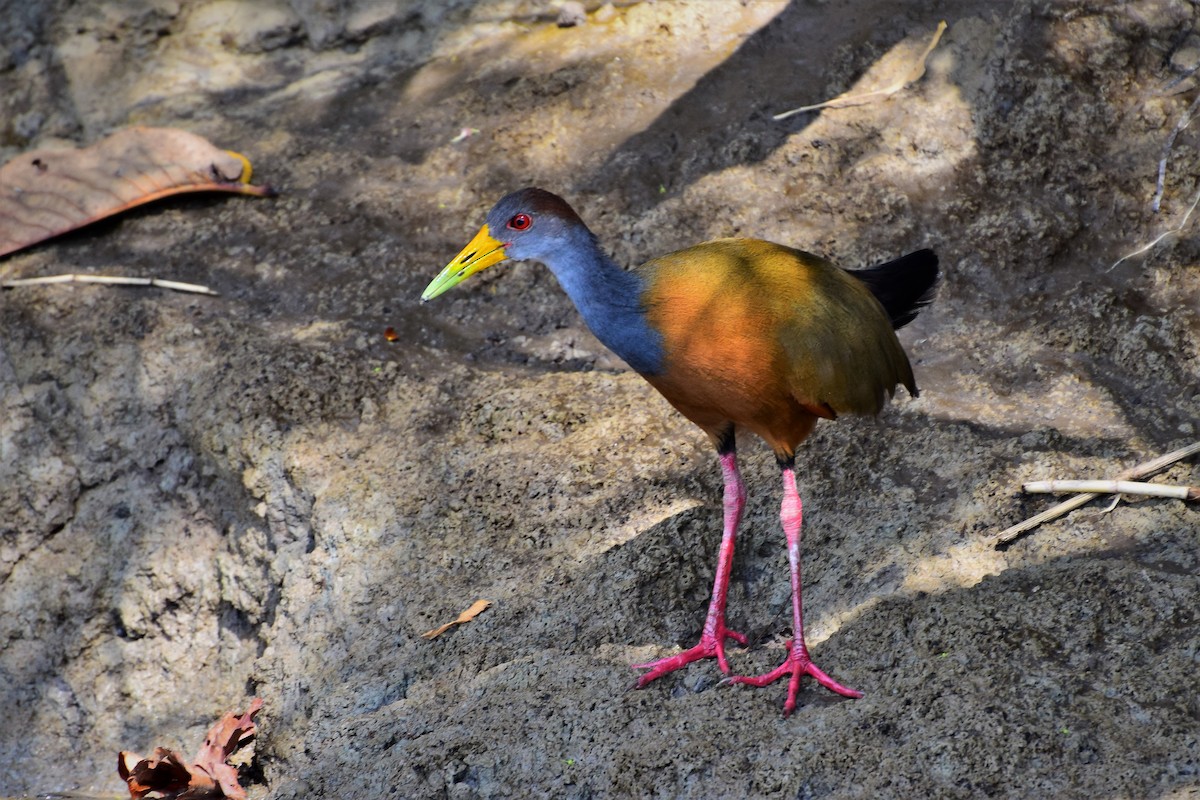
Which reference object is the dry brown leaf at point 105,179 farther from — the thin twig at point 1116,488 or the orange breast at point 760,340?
the thin twig at point 1116,488

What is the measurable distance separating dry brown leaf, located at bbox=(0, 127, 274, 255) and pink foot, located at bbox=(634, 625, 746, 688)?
3726mm

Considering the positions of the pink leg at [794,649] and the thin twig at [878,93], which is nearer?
the pink leg at [794,649]

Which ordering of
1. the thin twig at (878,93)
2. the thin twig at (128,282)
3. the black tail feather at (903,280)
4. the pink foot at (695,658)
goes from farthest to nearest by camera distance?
the thin twig at (878,93) → the thin twig at (128,282) → the black tail feather at (903,280) → the pink foot at (695,658)

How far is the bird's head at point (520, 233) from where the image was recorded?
4.20 metres

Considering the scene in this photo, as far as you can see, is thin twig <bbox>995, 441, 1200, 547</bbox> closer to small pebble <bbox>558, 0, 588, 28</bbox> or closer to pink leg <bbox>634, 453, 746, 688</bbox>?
pink leg <bbox>634, 453, 746, 688</bbox>

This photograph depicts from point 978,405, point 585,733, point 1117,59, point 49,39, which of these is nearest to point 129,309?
point 49,39

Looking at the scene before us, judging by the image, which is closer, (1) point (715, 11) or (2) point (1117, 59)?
(2) point (1117, 59)

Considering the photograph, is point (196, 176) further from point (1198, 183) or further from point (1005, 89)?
point (1198, 183)

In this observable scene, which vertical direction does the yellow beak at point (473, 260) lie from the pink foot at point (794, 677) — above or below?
above

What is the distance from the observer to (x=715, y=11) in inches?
275

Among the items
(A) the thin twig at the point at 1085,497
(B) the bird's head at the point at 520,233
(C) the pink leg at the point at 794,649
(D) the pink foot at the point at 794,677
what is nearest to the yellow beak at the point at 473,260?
(B) the bird's head at the point at 520,233

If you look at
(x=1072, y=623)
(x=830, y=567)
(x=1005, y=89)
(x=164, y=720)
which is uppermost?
(x=1005, y=89)

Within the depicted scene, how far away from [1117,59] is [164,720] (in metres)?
5.33

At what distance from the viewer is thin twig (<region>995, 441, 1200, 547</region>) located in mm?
4203
